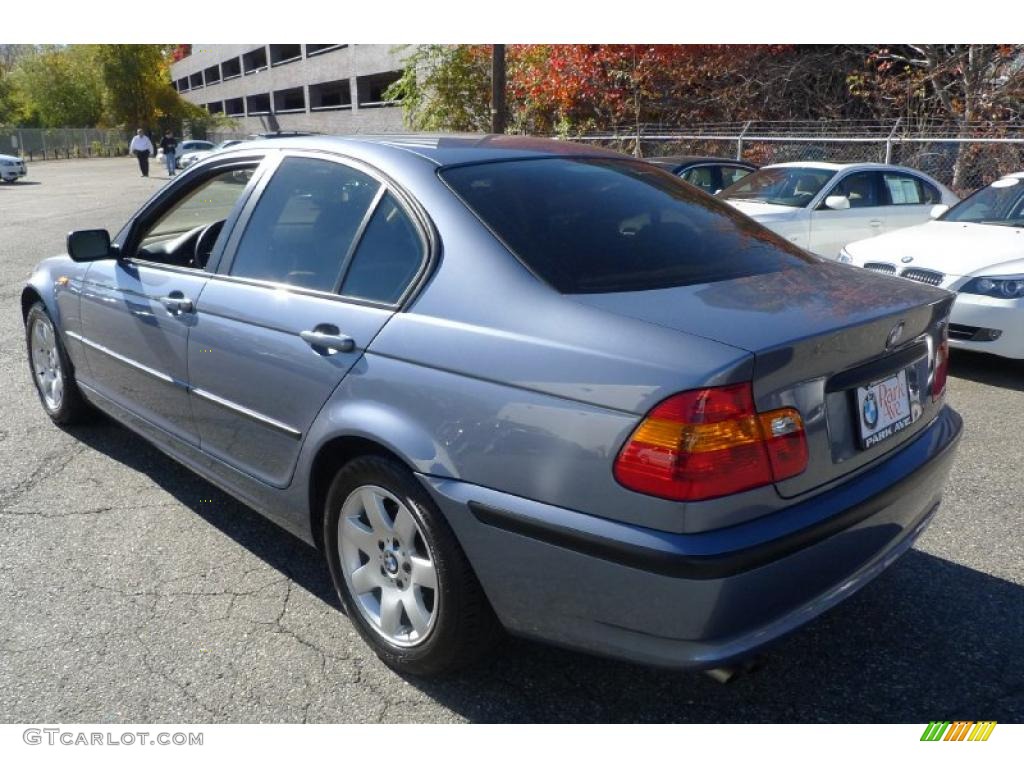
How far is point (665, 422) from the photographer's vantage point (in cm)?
202

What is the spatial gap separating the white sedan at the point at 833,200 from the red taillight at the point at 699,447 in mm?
6837

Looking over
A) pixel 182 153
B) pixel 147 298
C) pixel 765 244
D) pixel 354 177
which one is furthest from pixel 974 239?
pixel 182 153

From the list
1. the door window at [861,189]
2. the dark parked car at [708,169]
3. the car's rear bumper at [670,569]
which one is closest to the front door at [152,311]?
the car's rear bumper at [670,569]

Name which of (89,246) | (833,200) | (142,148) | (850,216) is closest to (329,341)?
(89,246)

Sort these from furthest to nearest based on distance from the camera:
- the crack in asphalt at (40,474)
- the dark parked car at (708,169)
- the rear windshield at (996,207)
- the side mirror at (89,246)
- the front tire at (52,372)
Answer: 1. the dark parked car at (708,169)
2. the rear windshield at (996,207)
3. the front tire at (52,372)
4. the crack in asphalt at (40,474)
5. the side mirror at (89,246)

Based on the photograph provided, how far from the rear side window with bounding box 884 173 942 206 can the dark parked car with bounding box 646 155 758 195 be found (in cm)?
190

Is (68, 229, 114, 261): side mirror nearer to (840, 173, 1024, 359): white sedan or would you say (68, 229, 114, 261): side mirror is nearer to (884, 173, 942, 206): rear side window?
(840, 173, 1024, 359): white sedan

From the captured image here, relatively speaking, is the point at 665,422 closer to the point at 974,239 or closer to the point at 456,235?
the point at 456,235

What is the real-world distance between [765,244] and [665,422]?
127 cm

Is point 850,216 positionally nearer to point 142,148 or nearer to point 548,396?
point 548,396

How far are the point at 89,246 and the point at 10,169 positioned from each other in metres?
29.8

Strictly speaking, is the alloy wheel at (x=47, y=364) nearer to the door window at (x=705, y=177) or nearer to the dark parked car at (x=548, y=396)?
the dark parked car at (x=548, y=396)

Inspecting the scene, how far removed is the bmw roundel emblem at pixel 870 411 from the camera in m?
2.36

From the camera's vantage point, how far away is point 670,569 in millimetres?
2008
